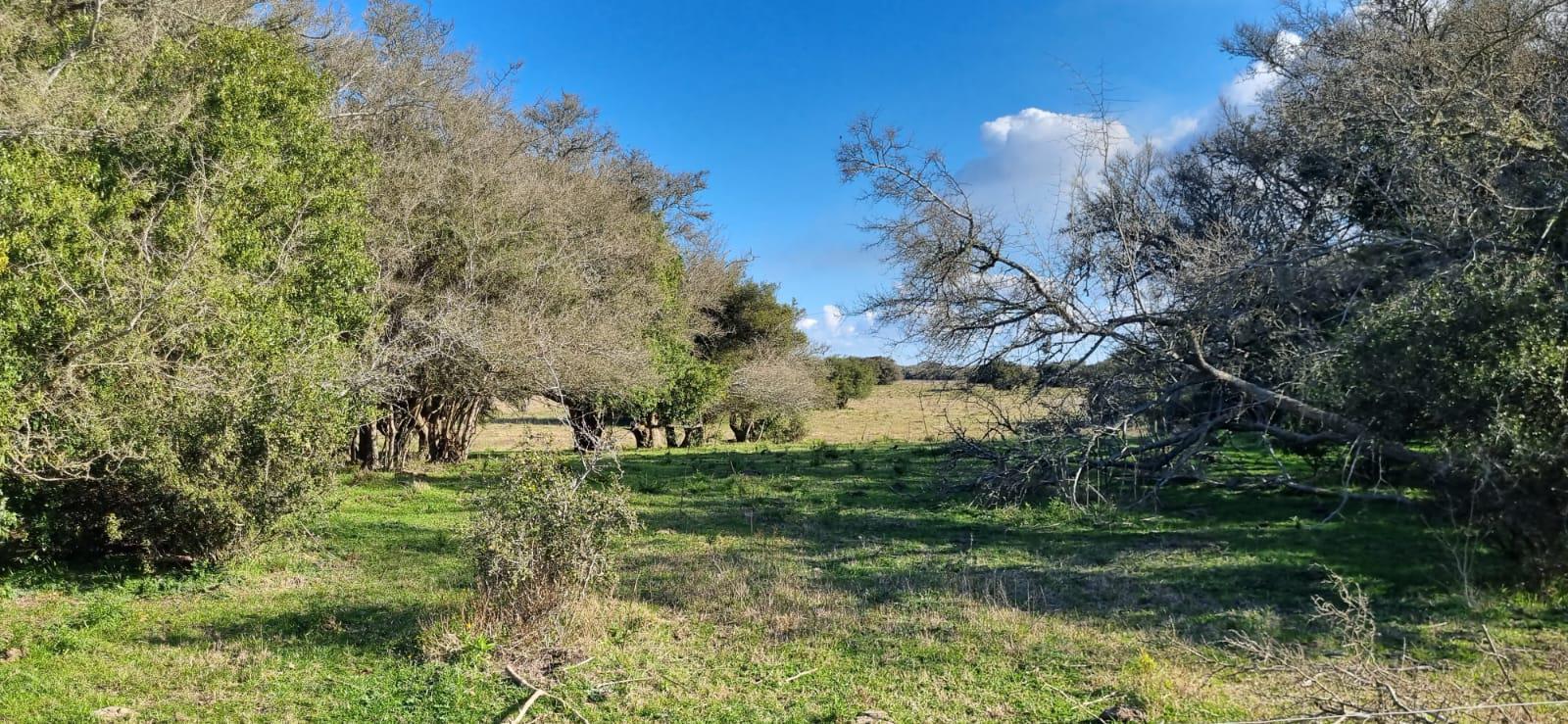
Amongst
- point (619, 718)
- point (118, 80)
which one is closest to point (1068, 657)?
point (619, 718)

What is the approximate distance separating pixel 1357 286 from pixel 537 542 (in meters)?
8.45

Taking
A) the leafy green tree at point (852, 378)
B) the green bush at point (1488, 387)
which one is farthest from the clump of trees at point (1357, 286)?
the leafy green tree at point (852, 378)

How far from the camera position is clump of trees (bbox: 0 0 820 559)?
25.5 feet

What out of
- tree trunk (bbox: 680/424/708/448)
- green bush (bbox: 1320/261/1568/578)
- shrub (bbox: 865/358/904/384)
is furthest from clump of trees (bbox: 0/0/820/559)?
shrub (bbox: 865/358/904/384)

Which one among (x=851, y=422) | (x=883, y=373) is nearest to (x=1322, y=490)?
(x=851, y=422)

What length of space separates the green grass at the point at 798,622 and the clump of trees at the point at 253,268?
1.25 metres

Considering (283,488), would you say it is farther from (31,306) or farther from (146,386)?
(31,306)

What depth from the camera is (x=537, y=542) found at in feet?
20.9

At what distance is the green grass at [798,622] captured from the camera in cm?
530

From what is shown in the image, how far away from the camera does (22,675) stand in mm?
5617

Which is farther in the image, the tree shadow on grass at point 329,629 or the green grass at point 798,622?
the tree shadow on grass at point 329,629

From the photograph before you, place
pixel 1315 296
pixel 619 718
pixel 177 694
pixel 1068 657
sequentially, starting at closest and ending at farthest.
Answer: pixel 619 718 → pixel 177 694 → pixel 1068 657 → pixel 1315 296

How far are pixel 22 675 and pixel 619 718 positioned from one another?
411 centimetres

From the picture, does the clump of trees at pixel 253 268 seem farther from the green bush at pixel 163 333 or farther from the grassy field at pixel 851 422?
the grassy field at pixel 851 422
